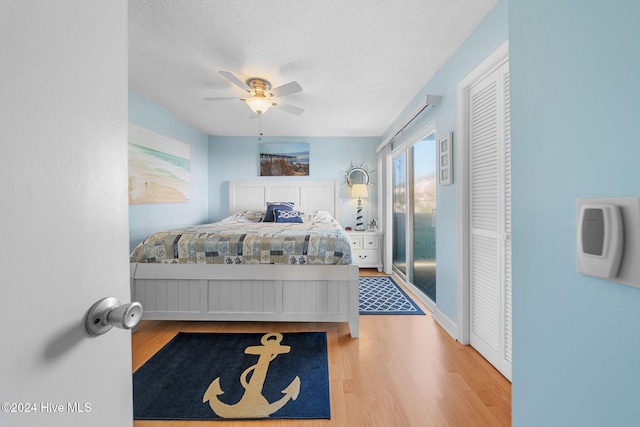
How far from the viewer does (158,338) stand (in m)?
2.21

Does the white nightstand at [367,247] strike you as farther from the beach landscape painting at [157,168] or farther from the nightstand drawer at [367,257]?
the beach landscape painting at [157,168]

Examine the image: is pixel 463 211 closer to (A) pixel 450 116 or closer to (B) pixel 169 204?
(A) pixel 450 116

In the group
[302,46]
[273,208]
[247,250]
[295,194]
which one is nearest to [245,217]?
[273,208]

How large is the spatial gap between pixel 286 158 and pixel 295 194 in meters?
0.68

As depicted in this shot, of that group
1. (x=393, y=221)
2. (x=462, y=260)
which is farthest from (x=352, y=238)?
(x=462, y=260)

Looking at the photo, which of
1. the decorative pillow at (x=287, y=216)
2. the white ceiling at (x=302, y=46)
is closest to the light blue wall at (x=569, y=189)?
the white ceiling at (x=302, y=46)

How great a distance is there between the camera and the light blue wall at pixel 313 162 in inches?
186

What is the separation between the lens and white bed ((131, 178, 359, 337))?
2232 mm

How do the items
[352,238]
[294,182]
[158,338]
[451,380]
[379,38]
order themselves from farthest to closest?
[294,182] → [352,238] → [158,338] → [379,38] → [451,380]

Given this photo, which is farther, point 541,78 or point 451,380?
point 451,380

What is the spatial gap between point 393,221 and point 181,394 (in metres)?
3.59

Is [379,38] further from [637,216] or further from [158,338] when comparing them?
[158,338]

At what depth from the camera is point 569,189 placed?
0.48 meters

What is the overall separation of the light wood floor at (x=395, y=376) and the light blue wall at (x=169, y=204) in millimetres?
1345
